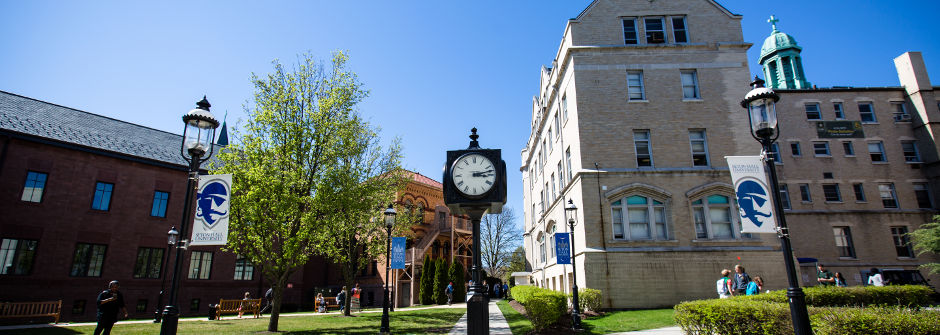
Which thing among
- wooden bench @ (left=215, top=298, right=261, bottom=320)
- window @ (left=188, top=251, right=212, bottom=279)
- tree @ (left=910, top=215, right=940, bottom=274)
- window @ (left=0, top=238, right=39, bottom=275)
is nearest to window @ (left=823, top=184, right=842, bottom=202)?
tree @ (left=910, top=215, right=940, bottom=274)

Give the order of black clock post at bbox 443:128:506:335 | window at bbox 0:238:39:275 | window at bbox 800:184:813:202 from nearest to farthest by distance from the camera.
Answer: black clock post at bbox 443:128:506:335 < window at bbox 0:238:39:275 < window at bbox 800:184:813:202

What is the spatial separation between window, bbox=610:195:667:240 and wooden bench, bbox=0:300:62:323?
85.8ft

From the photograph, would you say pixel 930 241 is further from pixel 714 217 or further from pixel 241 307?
pixel 241 307

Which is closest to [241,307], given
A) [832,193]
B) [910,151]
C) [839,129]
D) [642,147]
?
[642,147]

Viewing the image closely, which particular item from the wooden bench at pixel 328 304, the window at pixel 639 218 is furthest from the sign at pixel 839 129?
the wooden bench at pixel 328 304

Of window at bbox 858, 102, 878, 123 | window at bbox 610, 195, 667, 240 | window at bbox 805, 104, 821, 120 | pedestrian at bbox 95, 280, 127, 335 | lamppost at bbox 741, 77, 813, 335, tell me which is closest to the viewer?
lamppost at bbox 741, 77, 813, 335

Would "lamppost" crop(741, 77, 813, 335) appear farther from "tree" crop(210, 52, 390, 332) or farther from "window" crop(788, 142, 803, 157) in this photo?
"window" crop(788, 142, 803, 157)

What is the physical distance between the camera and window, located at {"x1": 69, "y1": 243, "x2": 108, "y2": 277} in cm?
2345

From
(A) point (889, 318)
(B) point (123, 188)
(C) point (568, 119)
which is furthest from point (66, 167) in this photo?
(A) point (889, 318)

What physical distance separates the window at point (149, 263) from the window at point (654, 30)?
32.4 meters

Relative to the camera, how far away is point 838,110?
34.6 m

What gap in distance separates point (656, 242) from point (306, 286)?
2932 cm

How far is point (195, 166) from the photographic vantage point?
7.36 m

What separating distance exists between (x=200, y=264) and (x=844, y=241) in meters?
47.2
